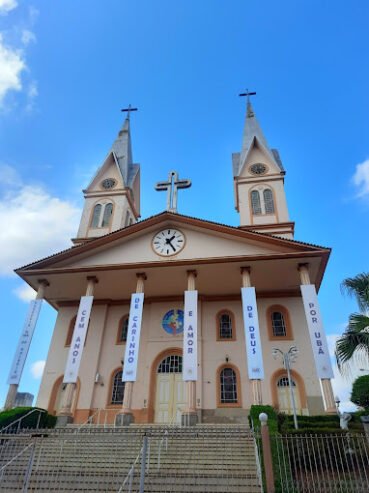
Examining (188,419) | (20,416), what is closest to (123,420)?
(188,419)

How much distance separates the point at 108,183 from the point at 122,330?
11997 millimetres

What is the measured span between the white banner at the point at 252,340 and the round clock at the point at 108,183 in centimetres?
1519

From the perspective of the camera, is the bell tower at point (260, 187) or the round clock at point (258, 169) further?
the round clock at point (258, 169)

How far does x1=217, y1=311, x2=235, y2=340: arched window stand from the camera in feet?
63.1


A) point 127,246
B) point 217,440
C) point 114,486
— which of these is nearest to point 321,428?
point 217,440

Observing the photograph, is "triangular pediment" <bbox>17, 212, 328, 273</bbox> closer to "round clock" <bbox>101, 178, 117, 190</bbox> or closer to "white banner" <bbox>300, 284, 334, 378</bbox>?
"white banner" <bbox>300, 284, 334, 378</bbox>

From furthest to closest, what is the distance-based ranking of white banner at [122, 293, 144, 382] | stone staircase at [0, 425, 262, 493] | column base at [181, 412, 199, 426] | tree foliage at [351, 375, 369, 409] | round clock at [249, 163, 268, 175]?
round clock at [249, 163, 268, 175] → white banner at [122, 293, 144, 382] → column base at [181, 412, 199, 426] → tree foliage at [351, 375, 369, 409] → stone staircase at [0, 425, 262, 493]

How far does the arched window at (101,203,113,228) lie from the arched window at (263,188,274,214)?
10.2 meters

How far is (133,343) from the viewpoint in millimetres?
15367

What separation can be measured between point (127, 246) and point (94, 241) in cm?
163

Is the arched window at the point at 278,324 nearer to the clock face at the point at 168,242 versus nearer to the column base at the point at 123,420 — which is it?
the clock face at the point at 168,242

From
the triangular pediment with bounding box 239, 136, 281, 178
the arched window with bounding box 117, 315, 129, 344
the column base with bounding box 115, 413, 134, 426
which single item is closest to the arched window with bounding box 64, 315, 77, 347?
the arched window with bounding box 117, 315, 129, 344

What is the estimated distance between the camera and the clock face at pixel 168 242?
60.6 ft

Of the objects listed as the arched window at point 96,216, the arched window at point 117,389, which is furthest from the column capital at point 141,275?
the arched window at point 96,216
